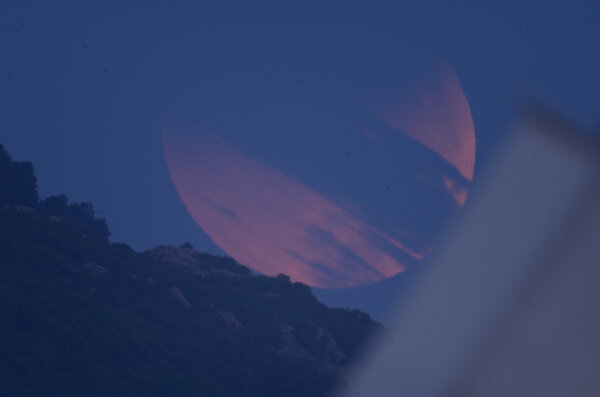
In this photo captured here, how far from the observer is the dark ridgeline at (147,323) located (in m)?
20.7

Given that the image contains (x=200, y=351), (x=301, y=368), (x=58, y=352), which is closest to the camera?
(x=58, y=352)

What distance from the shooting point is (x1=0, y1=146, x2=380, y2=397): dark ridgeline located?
20656 millimetres

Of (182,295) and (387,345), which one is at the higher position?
(387,345)

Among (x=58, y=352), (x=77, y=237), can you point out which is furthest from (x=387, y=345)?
(x=58, y=352)

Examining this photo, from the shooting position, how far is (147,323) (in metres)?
27.0

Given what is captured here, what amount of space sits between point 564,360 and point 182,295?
17137 millimetres

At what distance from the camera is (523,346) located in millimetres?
23359

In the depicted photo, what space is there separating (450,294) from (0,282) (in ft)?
58.8

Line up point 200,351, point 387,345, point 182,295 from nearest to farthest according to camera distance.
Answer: point 200,351 → point 182,295 → point 387,345

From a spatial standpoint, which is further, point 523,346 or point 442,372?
point 442,372

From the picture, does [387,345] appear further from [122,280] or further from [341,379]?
[122,280]

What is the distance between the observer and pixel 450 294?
30062mm

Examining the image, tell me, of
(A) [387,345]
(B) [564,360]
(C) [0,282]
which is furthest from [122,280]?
(B) [564,360]

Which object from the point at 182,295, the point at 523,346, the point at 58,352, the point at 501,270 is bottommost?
the point at 58,352
